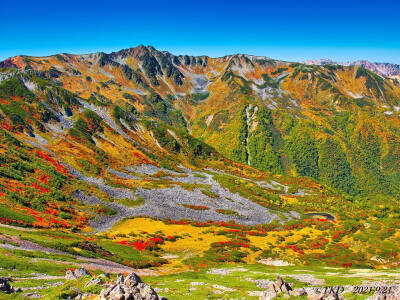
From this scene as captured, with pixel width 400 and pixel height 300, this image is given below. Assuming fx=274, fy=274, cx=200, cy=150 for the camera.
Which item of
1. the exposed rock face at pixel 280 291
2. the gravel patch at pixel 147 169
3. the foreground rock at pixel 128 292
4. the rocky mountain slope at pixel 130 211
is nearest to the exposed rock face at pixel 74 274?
the rocky mountain slope at pixel 130 211

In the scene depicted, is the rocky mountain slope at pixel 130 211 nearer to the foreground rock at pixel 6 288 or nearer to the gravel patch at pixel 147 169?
the gravel patch at pixel 147 169

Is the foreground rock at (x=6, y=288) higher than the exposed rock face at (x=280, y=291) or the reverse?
higher

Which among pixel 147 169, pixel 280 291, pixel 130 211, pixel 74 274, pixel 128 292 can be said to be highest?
pixel 128 292

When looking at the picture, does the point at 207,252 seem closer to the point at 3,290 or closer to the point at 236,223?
the point at 236,223

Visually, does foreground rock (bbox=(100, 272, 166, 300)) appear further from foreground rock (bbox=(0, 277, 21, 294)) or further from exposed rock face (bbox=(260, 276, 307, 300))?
exposed rock face (bbox=(260, 276, 307, 300))

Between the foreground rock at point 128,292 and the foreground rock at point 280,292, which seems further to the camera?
the foreground rock at point 280,292

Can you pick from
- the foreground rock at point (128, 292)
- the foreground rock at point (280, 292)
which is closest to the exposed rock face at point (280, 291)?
Answer: the foreground rock at point (280, 292)

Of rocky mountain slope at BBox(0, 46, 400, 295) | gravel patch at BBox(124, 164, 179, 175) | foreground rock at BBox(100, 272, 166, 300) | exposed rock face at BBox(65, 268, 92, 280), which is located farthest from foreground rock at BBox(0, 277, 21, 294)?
gravel patch at BBox(124, 164, 179, 175)

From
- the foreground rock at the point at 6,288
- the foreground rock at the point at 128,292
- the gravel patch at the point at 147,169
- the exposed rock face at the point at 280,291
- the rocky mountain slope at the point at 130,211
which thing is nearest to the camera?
the foreground rock at the point at 128,292

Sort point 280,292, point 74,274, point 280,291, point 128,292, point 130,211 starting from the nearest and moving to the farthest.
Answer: point 128,292 < point 280,292 < point 280,291 < point 74,274 < point 130,211

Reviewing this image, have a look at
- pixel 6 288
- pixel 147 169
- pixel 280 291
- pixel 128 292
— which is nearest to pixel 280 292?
pixel 280 291

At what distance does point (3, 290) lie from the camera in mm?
25469

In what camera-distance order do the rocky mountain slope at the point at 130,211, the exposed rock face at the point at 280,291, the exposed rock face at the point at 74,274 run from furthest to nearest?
the rocky mountain slope at the point at 130,211, the exposed rock face at the point at 74,274, the exposed rock face at the point at 280,291

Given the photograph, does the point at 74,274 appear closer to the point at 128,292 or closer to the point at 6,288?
the point at 6,288
